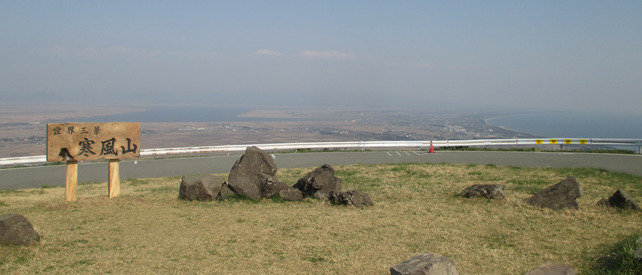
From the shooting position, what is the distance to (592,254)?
6934 millimetres

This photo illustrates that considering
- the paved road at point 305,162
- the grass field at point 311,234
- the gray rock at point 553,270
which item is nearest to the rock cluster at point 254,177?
the grass field at point 311,234

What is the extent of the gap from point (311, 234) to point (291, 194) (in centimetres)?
352

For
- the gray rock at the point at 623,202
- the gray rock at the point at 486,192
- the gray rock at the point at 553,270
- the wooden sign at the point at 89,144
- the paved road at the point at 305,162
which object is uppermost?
the wooden sign at the point at 89,144

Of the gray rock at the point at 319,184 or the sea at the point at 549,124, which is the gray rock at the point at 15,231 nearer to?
the gray rock at the point at 319,184

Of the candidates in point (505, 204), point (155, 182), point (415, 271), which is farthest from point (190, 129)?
point (415, 271)

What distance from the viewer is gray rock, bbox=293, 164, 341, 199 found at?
12.0 meters

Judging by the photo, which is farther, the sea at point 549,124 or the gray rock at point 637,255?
the sea at point 549,124

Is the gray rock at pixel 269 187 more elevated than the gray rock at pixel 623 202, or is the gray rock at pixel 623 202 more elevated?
the gray rock at pixel 623 202

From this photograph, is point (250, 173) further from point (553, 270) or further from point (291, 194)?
point (553, 270)

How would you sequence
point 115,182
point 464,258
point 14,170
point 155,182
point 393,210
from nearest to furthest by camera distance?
1. point 464,258
2. point 393,210
3. point 115,182
4. point 155,182
5. point 14,170

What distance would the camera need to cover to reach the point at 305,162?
2278 centimetres

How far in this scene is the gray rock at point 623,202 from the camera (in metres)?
9.70

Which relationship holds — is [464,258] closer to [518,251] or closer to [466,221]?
[518,251]

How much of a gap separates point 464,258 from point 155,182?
12.9m
